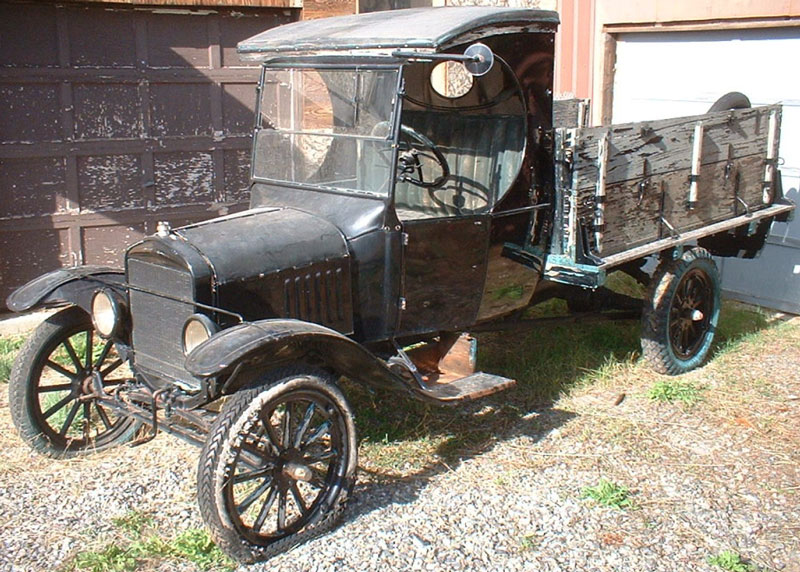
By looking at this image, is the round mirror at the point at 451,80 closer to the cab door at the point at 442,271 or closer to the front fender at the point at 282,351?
the cab door at the point at 442,271

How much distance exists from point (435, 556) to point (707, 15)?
532 centimetres

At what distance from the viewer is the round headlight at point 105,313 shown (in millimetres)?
4281

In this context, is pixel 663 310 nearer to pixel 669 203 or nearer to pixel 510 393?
pixel 669 203

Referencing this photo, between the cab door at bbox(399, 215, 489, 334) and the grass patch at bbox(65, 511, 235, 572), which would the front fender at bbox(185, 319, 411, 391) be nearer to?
the cab door at bbox(399, 215, 489, 334)

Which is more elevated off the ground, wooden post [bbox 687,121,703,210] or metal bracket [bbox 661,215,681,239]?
wooden post [bbox 687,121,703,210]

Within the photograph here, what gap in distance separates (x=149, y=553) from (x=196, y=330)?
0.95 metres

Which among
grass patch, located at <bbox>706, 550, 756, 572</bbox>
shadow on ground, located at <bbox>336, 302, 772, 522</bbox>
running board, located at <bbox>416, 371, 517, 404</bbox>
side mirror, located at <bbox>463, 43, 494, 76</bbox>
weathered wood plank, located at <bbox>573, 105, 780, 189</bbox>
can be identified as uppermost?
side mirror, located at <bbox>463, 43, 494, 76</bbox>

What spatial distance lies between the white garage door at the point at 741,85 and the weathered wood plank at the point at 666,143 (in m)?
→ 1.11

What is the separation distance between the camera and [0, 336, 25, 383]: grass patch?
580cm

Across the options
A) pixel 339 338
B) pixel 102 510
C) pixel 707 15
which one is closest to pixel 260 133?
pixel 339 338

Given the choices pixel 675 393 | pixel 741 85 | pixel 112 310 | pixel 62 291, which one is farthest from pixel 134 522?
pixel 741 85

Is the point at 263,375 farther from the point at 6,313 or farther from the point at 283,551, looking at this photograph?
the point at 6,313

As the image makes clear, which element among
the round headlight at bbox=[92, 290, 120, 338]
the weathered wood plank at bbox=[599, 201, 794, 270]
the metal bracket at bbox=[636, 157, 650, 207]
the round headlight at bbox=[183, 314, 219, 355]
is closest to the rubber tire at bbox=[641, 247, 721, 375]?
the weathered wood plank at bbox=[599, 201, 794, 270]

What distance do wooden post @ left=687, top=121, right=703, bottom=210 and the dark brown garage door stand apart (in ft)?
11.5
